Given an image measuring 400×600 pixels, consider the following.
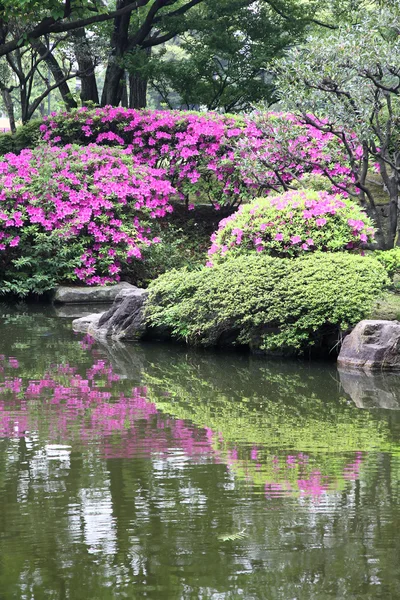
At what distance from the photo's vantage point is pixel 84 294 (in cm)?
1190

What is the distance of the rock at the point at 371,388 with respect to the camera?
5.86m

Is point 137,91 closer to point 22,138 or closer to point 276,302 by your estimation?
point 22,138

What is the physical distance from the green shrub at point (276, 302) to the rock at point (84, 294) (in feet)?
11.9

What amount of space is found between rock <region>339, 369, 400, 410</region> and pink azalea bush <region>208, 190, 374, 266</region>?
80.9 inches

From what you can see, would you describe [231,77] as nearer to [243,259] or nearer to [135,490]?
[243,259]

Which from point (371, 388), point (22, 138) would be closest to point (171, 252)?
point (22, 138)

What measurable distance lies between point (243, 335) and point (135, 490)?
4192 millimetres

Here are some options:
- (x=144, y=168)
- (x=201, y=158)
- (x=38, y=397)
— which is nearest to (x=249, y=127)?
(x=201, y=158)

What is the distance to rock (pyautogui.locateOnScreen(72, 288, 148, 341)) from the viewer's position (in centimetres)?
874

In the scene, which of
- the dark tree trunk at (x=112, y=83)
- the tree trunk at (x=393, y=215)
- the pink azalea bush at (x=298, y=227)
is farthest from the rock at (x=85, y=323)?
the dark tree trunk at (x=112, y=83)

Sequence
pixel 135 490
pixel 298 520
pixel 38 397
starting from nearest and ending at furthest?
pixel 298 520, pixel 135 490, pixel 38 397

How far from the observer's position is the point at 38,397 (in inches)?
233

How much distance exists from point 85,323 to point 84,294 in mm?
2327

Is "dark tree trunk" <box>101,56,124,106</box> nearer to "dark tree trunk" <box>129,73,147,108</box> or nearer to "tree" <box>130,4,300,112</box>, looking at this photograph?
"dark tree trunk" <box>129,73,147,108</box>
